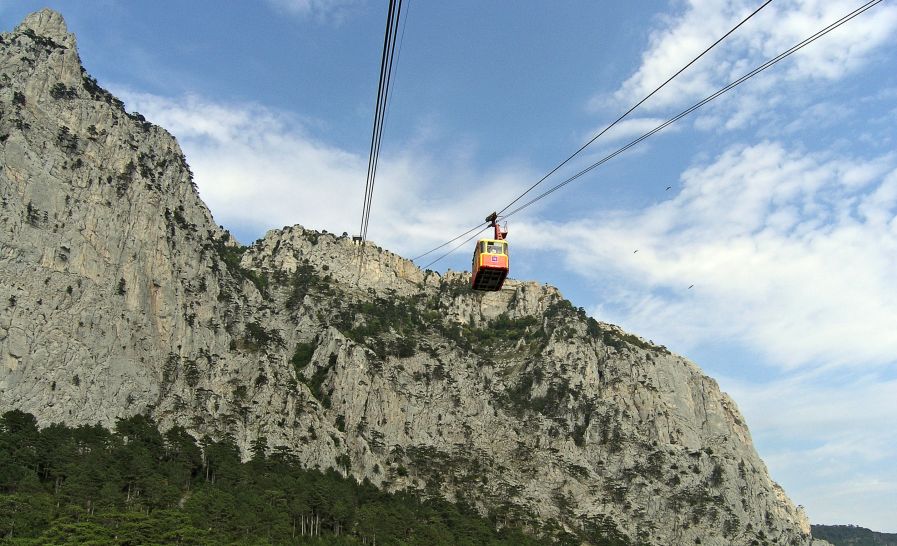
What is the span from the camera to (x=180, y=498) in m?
80.4

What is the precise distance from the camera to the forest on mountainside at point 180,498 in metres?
62.1

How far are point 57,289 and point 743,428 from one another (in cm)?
15102

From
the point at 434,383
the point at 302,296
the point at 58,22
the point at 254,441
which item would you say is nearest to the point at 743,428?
the point at 434,383

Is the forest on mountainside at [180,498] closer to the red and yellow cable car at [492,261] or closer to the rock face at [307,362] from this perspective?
the rock face at [307,362]

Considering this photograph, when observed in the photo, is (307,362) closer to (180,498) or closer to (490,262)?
(180,498)

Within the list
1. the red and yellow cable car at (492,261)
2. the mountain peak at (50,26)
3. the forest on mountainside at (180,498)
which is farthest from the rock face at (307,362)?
the red and yellow cable car at (492,261)

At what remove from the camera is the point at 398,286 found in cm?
18812

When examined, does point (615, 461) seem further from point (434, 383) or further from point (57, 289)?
point (57, 289)

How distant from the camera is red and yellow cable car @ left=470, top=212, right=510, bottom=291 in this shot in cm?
3750

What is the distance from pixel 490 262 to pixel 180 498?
60612 mm

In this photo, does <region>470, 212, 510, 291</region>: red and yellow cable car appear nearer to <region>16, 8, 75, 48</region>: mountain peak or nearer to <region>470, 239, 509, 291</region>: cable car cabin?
<region>470, 239, 509, 291</region>: cable car cabin

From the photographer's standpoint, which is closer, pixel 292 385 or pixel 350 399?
pixel 292 385

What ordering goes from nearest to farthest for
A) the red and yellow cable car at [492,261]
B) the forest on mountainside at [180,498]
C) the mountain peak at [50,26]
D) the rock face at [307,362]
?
the red and yellow cable car at [492,261] → the forest on mountainside at [180,498] → the rock face at [307,362] → the mountain peak at [50,26]

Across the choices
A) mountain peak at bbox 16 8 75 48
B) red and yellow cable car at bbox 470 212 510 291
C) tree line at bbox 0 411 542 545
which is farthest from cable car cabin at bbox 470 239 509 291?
mountain peak at bbox 16 8 75 48
